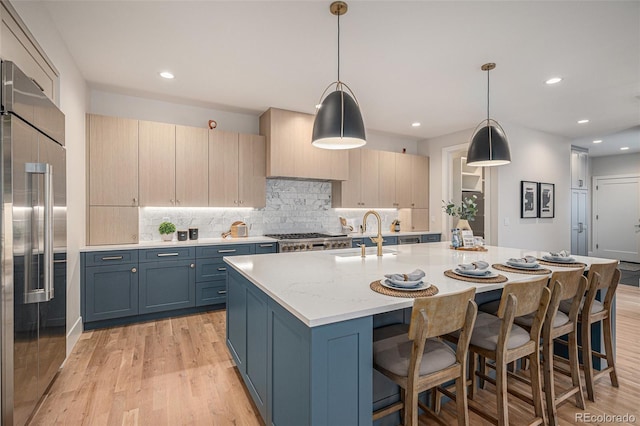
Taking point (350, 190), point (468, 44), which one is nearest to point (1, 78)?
point (468, 44)

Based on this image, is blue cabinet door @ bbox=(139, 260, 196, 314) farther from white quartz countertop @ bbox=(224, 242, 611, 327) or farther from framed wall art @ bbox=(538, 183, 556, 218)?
framed wall art @ bbox=(538, 183, 556, 218)

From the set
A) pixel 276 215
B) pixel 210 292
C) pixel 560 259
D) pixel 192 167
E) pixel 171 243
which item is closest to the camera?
pixel 560 259

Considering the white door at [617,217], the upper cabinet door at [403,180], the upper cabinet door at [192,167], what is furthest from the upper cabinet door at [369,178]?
the white door at [617,217]

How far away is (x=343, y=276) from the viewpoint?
6.30 ft

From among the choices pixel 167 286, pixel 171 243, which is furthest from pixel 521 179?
pixel 167 286

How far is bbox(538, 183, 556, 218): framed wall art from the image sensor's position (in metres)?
5.46

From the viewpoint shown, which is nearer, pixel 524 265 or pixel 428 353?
pixel 428 353

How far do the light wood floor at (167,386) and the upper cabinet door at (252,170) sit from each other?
72.2 inches

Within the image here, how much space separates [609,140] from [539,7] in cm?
590

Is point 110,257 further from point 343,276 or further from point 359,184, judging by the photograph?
point 359,184

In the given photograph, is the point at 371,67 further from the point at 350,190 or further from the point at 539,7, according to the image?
the point at 350,190

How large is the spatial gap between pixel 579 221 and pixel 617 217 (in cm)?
153

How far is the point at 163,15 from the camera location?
227 centimetres

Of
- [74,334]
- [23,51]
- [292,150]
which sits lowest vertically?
[74,334]
